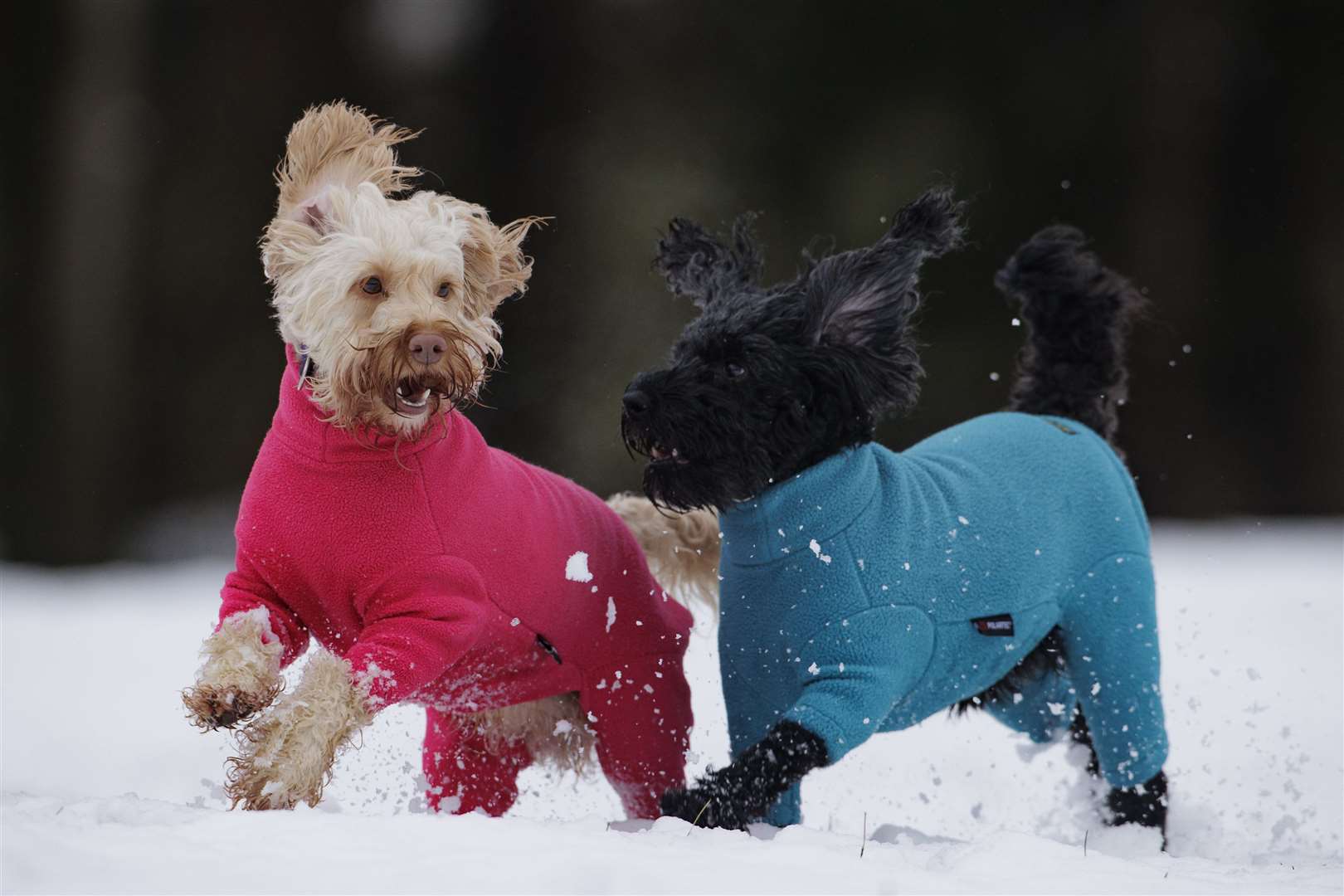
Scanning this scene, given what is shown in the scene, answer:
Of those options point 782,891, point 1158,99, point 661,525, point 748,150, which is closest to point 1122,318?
point 661,525

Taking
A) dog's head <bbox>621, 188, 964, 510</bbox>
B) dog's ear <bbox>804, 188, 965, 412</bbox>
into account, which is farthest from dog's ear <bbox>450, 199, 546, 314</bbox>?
dog's ear <bbox>804, 188, 965, 412</bbox>

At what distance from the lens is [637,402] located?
3.24 metres

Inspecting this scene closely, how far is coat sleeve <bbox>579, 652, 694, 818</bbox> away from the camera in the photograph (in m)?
3.60

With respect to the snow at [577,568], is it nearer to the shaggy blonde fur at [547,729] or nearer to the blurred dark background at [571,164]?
the shaggy blonde fur at [547,729]

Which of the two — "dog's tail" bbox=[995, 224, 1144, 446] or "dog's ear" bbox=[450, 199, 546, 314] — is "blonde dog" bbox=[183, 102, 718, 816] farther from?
"dog's tail" bbox=[995, 224, 1144, 446]

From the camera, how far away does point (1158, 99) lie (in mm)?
9016

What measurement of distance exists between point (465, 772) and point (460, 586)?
1.00 m

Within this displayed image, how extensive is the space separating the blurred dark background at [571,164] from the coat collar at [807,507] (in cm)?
455

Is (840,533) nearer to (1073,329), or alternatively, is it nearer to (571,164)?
(1073,329)

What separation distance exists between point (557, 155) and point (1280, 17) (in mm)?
5061

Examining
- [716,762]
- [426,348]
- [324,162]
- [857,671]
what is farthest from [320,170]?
[716,762]

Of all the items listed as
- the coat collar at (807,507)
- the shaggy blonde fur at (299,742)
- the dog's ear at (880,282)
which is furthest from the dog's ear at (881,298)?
the shaggy blonde fur at (299,742)

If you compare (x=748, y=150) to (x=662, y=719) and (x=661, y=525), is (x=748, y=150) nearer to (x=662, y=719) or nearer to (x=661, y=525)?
(x=661, y=525)

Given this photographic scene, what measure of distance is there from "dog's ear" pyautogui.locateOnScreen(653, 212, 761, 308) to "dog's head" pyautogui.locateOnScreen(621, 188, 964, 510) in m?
0.22
